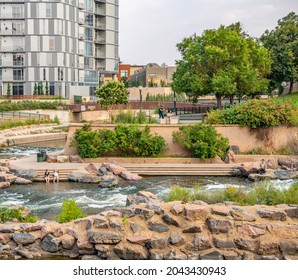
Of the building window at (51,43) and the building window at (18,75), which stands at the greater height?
the building window at (51,43)

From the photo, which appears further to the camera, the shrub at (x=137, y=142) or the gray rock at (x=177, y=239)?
the shrub at (x=137, y=142)

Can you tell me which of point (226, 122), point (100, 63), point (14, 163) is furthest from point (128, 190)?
point (100, 63)

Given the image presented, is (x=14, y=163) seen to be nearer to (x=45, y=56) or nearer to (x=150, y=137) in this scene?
(x=150, y=137)

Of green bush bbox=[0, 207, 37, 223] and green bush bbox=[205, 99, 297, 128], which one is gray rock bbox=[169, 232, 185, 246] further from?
green bush bbox=[205, 99, 297, 128]

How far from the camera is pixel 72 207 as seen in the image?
14.5 metres

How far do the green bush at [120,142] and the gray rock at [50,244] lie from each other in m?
17.9

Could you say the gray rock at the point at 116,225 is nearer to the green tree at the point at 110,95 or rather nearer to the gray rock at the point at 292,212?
the gray rock at the point at 292,212

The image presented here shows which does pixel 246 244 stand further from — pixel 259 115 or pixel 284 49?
pixel 284 49

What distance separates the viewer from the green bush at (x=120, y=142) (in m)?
30.9

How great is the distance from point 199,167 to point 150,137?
13.1 feet

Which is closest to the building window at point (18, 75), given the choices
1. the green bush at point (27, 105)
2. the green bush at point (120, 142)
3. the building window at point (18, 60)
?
the building window at point (18, 60)

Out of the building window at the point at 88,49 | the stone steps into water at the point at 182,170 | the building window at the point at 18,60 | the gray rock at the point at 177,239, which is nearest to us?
the gray rock at the point at 177,239

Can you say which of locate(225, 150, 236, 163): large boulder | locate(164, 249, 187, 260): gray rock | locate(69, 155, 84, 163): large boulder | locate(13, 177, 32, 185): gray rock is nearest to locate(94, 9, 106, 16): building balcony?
locate(69, 155, 84, 163): large boulder

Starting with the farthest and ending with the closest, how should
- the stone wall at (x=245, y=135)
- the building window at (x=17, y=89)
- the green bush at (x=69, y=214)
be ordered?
the building window at (x=17, y=89), the stone wall at (x=245, y=135), the green bush at (x=69, y=214)
